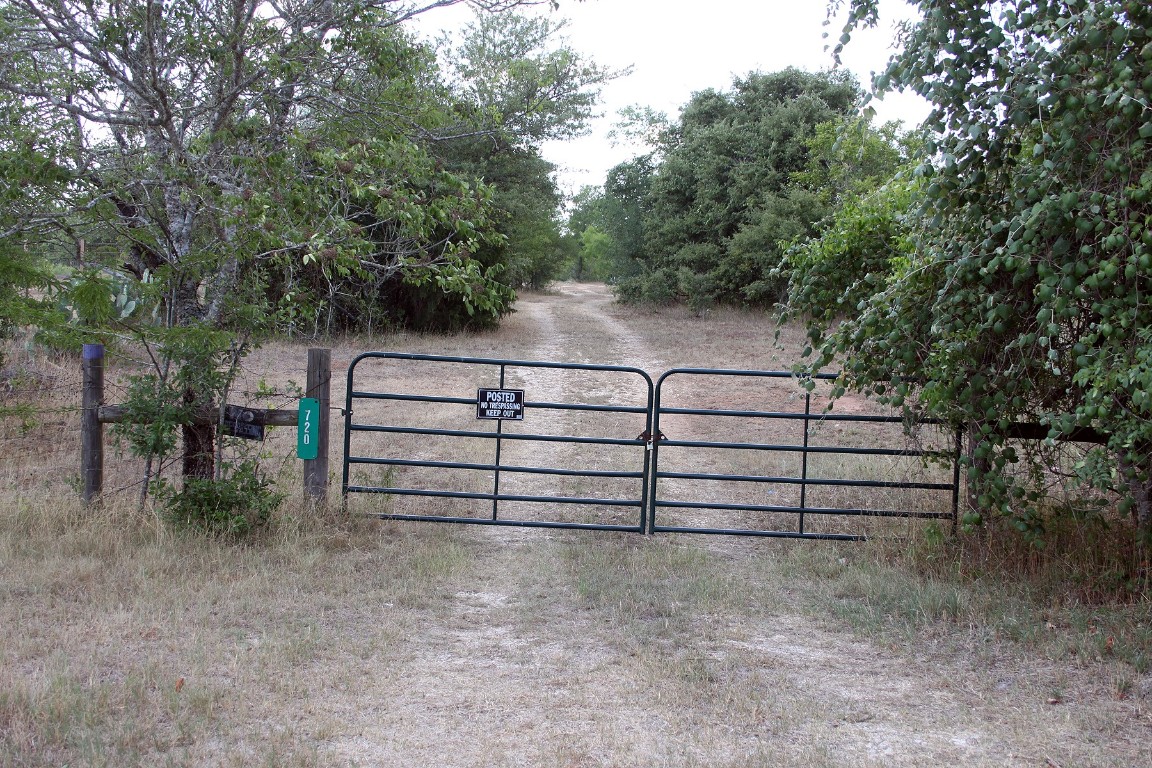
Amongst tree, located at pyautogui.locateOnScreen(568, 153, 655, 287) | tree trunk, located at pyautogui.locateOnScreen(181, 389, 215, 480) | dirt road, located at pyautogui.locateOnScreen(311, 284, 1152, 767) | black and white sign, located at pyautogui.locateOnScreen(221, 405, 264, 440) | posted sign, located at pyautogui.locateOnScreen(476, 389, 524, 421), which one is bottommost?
dirt road, located at pyautogui.locateOnScreen(311, 284, 1152, 767)

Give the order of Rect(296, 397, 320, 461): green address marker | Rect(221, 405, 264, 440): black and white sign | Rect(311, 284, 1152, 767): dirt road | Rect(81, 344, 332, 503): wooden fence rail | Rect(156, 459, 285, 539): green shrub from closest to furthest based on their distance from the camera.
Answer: Rect(311, 284, 1152, 767): dirt road
Rect(156, 459, 285, 539): green shrub
Rect(221, 405, 264, 440): black and white sign
Rect(81, 344, 332, 503): wooden fence rail
Rect(296, 397, 320, 461): green address marker

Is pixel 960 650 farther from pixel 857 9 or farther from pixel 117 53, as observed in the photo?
pixel 117 53

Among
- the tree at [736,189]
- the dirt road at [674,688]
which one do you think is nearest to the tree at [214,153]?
the dirt road at [674,688]

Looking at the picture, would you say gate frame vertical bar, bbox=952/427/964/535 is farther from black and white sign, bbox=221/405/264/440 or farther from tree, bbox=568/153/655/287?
tree, bbox=568/153/655/287

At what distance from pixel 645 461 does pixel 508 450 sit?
13.4 feet

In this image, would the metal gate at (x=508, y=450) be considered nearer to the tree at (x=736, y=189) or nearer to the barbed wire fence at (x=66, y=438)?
the barbed wire fence at (x=66, y=438)

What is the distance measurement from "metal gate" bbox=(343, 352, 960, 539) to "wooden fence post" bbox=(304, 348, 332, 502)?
0.66 feet

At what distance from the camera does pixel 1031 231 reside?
4.91 meters

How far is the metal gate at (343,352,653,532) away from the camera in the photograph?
8.11 meters

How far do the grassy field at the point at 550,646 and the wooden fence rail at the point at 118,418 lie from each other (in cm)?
25

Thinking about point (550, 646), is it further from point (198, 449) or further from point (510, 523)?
point (198, 449)

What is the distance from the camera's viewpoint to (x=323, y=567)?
22.5 feet

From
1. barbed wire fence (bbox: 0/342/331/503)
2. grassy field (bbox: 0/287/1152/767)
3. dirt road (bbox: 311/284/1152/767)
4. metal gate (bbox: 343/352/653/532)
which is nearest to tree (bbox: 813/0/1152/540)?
grassy field (bbox: 0/287/1152/767)

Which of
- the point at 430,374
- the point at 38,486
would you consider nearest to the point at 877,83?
the point at 38,486
